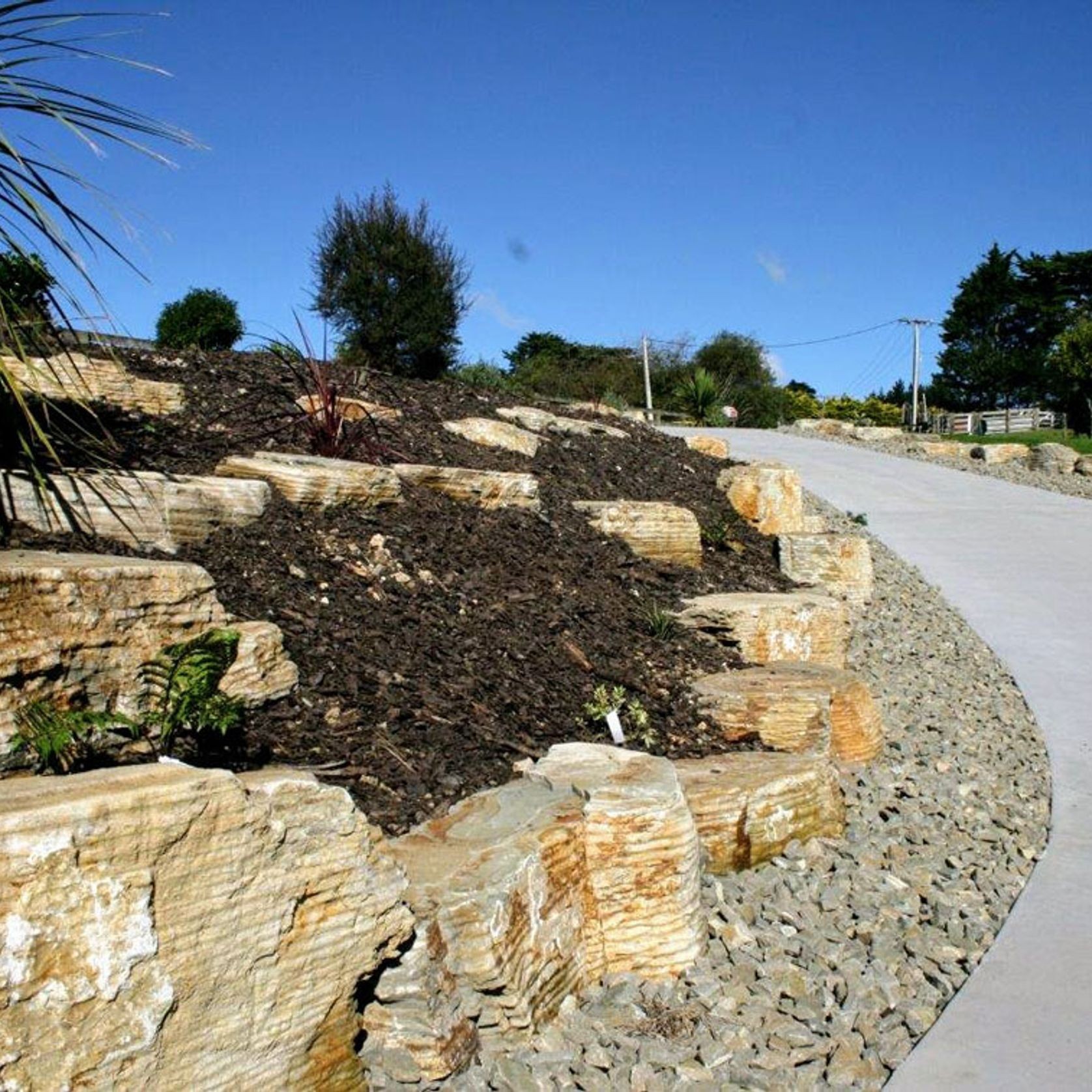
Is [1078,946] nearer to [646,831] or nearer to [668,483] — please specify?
Result: [646,831]

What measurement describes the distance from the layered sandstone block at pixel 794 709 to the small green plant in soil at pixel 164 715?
77.3 inches

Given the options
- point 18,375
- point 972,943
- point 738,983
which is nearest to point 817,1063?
point 738,983

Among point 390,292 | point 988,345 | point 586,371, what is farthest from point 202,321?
point 988,345

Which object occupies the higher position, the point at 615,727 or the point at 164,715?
the point at 164,715

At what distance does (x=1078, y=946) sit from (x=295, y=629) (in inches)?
99.1

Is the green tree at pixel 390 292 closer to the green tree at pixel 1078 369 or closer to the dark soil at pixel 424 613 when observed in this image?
the dark soil at pixel 424 613

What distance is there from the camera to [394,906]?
218cm

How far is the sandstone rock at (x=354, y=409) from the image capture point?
581 centimetres

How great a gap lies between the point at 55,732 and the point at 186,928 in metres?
0.83

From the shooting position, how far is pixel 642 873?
2.81m

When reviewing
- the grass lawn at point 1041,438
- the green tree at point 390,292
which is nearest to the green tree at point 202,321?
the green tree at point 390,292

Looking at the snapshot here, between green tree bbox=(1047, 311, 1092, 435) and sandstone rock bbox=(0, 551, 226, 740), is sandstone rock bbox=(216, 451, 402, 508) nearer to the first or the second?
sandstone rock bbox=(0, 551, 226, 740)

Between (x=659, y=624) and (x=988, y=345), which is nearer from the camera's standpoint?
(x=659, y=624)

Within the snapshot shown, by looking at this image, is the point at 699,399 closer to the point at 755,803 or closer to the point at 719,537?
the point at 719,537
